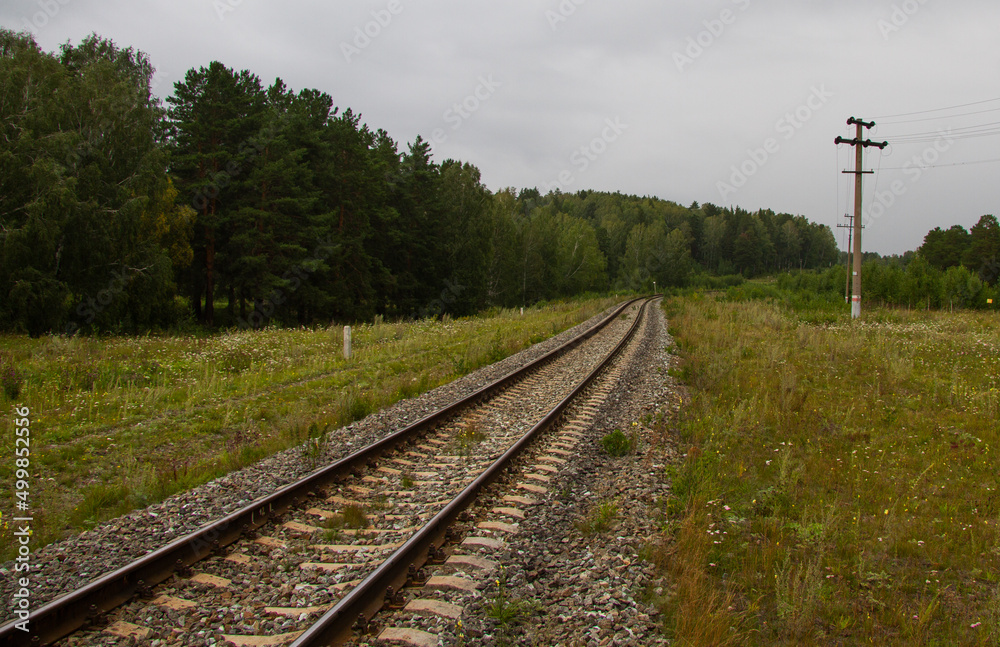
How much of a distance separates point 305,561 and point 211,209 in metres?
32.4

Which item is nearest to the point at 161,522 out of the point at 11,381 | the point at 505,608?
the point at 505,608

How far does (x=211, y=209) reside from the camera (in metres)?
31.5

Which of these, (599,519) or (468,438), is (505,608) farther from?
(468,438)

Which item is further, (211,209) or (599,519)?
(211,209)

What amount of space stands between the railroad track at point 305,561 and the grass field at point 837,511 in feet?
6.10

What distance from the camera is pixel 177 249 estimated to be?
28.8 meters

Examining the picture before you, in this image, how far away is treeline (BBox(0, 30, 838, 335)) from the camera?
20656 millimetres

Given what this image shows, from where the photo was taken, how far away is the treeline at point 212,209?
2066 centimetres


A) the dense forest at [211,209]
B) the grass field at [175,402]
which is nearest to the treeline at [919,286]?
the dense forest at [211,209]

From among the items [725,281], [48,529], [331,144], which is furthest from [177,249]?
[725,281]

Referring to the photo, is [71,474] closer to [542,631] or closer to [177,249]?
[542,631]

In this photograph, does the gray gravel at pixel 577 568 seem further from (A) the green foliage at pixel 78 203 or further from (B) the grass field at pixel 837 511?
(A) the green foliage at pixel 78 203

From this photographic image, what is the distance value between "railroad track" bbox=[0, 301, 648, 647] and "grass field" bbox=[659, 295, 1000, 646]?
1860 mm

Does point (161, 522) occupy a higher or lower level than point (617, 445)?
lower
